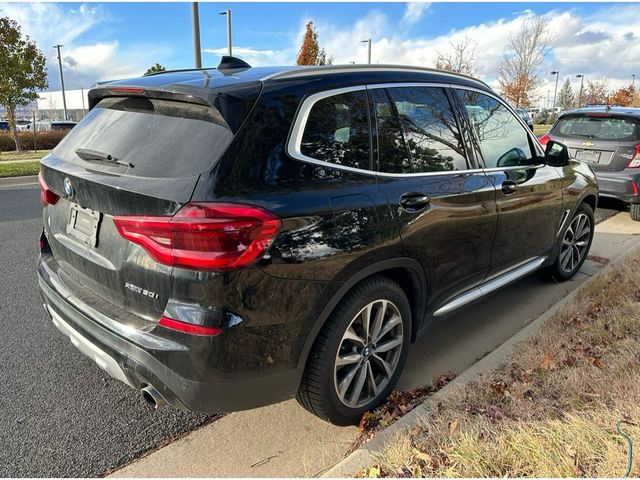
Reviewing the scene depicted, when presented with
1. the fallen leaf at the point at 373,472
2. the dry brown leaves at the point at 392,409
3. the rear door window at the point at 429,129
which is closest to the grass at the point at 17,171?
the rear door window at the point at 429,129

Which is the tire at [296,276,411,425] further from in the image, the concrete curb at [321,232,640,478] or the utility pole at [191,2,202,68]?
the utility pole at [191,2,202,68]

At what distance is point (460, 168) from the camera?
3.22 meters

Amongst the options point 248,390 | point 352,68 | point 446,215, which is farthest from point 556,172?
point 248,390

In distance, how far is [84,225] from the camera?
2463 mm

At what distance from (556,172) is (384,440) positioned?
2.93 metres

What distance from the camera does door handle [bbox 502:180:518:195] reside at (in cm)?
353

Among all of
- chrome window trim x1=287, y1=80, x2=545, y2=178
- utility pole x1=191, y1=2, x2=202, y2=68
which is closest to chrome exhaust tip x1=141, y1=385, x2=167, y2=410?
chrome window trim x1=287, y1=80, x2=545, y2=178

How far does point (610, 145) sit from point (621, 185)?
630 millimetres

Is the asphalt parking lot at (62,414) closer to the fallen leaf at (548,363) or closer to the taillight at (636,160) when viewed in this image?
the fallen leaf at (548,363)

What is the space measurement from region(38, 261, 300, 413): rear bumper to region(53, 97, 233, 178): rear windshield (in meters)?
0.74

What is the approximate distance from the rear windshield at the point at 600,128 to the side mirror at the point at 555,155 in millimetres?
3800

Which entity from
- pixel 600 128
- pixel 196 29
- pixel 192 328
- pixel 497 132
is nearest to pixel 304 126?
pixel 192 328

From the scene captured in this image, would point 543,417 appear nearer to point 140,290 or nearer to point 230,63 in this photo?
point 140,290

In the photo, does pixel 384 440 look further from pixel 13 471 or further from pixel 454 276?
pixel 13 471
